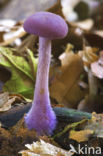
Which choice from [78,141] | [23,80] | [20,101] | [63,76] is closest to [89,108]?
[63,76]

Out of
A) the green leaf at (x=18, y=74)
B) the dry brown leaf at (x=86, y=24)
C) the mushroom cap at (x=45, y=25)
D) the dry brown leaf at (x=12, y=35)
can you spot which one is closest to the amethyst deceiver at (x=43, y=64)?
the mushroom cap at (x=45, y=25)

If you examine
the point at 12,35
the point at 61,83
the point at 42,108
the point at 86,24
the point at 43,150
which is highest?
the point at 86,24

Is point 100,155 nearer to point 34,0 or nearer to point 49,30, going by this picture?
point 49,30

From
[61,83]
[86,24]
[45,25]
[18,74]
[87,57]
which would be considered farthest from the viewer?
[86,24]

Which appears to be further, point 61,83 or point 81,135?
point 61,83

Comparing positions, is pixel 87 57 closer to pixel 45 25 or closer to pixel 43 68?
pixel 43 68

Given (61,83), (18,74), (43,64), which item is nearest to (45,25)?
(43,64)

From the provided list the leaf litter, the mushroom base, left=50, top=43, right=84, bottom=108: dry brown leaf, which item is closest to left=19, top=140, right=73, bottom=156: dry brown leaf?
the leaf litter
